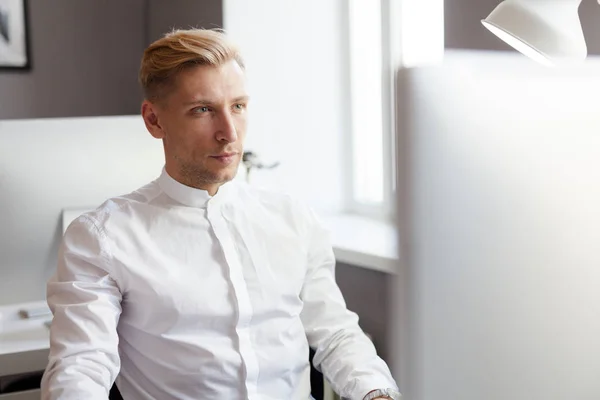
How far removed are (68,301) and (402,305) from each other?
46.0 inches

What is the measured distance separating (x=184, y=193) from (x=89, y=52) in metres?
0.98

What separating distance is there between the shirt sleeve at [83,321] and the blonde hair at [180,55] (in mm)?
330

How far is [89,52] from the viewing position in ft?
8.00

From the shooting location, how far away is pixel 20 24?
2.35 m

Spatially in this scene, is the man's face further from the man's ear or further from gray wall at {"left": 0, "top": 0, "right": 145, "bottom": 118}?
gray wall at {"left": 0, "top": 0, "right": 145, "bottom": 118}

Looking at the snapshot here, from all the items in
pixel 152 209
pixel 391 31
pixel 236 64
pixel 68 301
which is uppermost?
pixel 391 31

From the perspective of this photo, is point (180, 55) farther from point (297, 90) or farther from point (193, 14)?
point (297, 90)

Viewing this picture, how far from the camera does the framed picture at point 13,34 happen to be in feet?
7.61

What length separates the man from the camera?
5.02 feet

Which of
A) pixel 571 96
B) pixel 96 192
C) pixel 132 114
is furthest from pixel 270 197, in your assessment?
pixel 571 96

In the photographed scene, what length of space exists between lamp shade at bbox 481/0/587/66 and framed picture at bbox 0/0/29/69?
198 centimetres

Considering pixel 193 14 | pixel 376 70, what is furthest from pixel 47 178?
pixel 376 70

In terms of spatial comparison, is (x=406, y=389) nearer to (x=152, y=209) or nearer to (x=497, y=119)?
(x=497, y=119)

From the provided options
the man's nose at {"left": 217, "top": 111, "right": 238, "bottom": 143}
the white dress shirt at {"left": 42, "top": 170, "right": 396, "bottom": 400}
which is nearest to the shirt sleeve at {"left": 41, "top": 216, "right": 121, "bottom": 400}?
the white dress shirt at {"left": 42, "top": 170, "right": 396, "bottom": 400}
